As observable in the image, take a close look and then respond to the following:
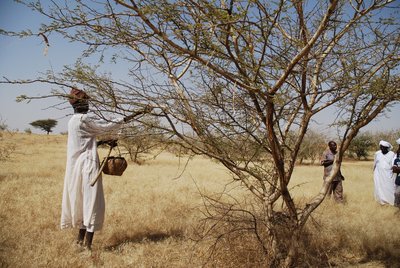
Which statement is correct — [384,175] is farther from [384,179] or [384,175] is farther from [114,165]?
[114,165]

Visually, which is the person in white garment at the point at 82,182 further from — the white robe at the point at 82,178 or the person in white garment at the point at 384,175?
the person in white garment at the point at 384,175

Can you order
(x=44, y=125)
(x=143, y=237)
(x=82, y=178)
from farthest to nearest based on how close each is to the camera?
1. (x=44, y=125)
2. (x=143, y=237)
3. (x=82, y=178)

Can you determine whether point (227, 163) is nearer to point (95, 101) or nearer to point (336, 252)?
point (95, 101)

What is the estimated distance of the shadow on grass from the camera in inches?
186

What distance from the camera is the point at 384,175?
8945 millimetres

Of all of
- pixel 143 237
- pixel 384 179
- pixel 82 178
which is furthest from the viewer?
pixel 384 179

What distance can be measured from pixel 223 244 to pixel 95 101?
6.97 ft

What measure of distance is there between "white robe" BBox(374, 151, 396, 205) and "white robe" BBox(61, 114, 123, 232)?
299 inches

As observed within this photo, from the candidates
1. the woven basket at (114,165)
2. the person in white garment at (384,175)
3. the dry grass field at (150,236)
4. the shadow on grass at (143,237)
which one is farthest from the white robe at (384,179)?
the woven basket at (114,165)

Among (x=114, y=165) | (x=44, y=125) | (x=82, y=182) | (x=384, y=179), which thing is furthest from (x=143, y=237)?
(x=44, y=125)

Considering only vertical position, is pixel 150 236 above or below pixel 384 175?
below

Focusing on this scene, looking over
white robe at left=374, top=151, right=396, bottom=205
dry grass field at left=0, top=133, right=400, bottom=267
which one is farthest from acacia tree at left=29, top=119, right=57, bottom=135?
white robe at left=374, top=151, right=396, bottom=205

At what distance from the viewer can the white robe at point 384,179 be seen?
346 inches

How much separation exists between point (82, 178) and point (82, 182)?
0.05 meters
